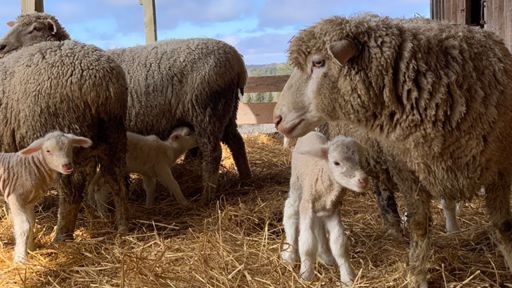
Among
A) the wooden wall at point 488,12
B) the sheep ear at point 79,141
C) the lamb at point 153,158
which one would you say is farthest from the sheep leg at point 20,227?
the wooden wall at point 488,12

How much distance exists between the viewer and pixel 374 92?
3.04m

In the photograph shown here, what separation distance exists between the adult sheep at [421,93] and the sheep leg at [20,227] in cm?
228

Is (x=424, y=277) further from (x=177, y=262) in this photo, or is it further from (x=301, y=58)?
(x=177, y=262)

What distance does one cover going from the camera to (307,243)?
11.1 ft

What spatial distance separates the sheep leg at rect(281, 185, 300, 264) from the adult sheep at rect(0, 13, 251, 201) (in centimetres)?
246

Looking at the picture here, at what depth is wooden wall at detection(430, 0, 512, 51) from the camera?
6633mm

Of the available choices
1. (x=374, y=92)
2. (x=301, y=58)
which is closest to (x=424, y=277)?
(x=374, y=92)

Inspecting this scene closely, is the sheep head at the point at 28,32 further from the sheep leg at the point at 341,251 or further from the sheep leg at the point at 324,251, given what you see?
the sheep leg at the point at 341,251

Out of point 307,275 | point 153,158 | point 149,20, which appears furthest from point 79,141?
point 149,20

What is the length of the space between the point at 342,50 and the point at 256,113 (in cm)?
814

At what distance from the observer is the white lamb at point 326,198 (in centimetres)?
327

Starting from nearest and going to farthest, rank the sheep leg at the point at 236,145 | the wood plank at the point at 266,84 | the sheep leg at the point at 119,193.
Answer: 1. the sheep leg at the point at 119,193
2. the sheep leg at the point at 236,145
3. the wood plank at the point at 266,84

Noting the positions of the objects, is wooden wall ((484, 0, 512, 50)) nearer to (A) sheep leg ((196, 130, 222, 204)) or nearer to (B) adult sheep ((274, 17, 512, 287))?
(A) sheep leg ((196, 130, 222, 204))

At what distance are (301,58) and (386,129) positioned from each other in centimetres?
62
